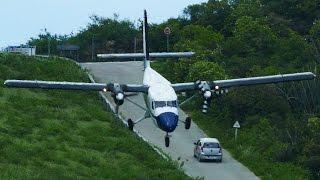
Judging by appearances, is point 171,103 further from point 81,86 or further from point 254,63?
point 254,63

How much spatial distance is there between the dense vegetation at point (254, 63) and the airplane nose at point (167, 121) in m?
9.91

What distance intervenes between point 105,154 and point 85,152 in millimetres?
1327

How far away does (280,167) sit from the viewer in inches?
1767

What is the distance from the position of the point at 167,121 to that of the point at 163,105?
129cm

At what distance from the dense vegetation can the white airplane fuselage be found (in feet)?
31.4

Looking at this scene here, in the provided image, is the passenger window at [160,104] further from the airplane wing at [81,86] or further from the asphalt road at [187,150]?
the asphalt road at [187,150]

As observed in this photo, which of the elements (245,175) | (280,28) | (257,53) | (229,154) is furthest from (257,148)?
(280,28)

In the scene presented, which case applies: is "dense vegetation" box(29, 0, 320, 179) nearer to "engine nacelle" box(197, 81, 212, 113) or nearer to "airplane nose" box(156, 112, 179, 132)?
"engine nacelle" box(197, 81, 212, 113)

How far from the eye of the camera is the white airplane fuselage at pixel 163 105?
3628 centimetres

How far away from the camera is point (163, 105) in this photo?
122ft

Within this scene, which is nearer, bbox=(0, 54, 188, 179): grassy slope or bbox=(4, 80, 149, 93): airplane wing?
bbox=(0, 54, 188, 179): grassy slope

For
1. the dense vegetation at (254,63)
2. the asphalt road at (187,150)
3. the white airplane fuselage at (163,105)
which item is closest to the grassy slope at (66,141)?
the asphalt road at (187,150)

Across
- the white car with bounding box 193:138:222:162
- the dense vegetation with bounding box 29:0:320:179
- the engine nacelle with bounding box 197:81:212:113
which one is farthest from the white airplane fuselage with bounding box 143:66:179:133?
the dense vegetation with bounding box 29:0:320:179

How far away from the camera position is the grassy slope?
3975 cm
